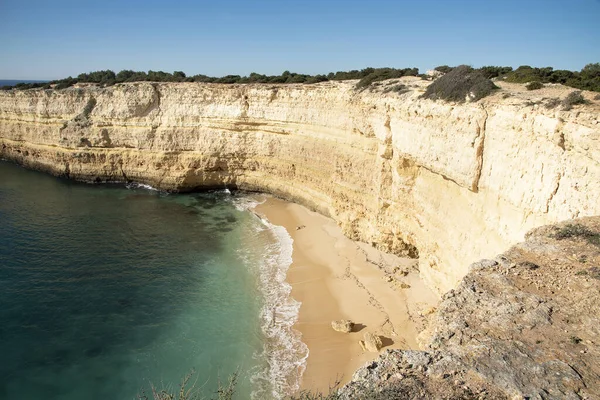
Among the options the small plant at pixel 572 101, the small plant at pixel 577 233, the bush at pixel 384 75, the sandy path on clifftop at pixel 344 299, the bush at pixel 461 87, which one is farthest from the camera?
the bush at pixel 384 75

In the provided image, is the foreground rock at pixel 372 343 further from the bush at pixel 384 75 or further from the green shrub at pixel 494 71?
the green shrub at pixel 494 71

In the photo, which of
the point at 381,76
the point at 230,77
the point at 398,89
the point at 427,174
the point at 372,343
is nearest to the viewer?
the point at 372,343

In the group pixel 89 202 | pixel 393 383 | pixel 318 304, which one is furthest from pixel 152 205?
pixel 393 383

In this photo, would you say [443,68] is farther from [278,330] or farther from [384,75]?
[278,330]

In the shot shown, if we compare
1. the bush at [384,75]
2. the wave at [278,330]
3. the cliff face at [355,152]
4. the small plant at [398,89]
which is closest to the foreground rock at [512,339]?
the cliff face at [355,152]

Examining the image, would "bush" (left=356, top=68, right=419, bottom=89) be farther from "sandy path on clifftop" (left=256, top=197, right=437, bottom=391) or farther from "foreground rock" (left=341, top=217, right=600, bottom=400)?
"foreground rock" (left=341, top=217, right=600, bottom=400)

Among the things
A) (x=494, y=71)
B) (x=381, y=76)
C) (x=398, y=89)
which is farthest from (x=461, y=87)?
(x=381, y=76)

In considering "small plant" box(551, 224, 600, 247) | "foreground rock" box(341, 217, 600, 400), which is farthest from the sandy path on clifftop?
"small plant" box(551, 224, 600, 247)
